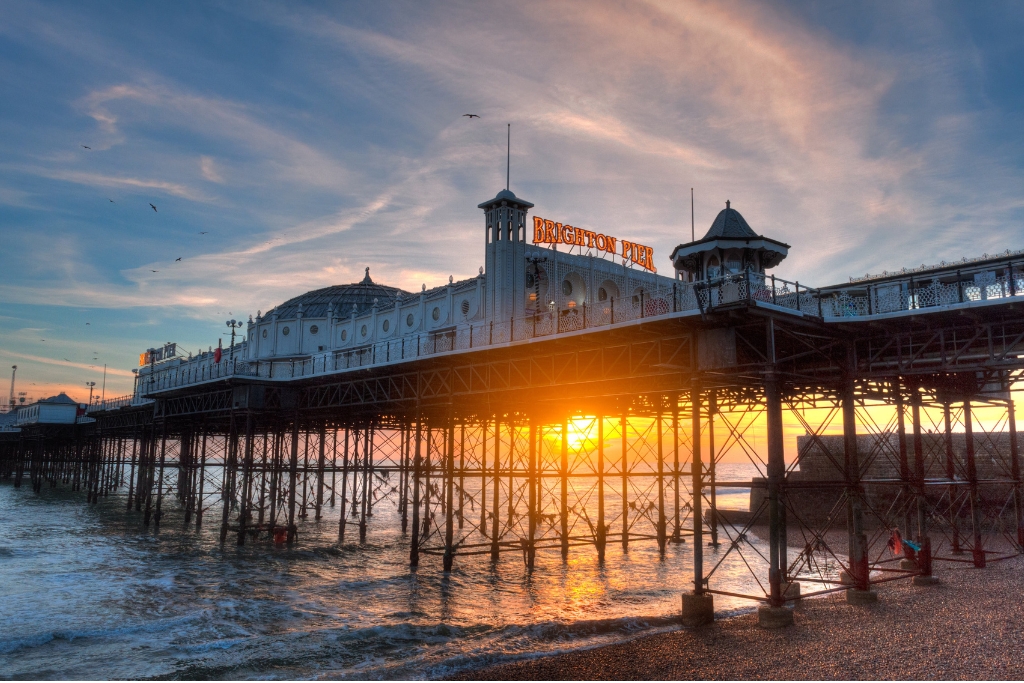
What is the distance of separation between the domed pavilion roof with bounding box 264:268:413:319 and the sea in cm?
1965

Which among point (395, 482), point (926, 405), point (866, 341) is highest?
point (866, 341)

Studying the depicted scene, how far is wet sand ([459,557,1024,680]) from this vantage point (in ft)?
48.9

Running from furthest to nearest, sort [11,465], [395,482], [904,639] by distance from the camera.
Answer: [395,482] < [11,465] < [904,639]

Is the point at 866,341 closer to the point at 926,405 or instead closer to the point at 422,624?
the point at 926,405

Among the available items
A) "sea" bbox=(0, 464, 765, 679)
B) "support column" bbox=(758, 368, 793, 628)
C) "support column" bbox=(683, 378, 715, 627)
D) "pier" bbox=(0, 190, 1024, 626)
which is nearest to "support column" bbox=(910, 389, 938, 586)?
"pier" bbox=(0, 190, 1024, 626)

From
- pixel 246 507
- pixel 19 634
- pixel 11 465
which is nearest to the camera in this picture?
pixel 19 634

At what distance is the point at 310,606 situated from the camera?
25.2 meters

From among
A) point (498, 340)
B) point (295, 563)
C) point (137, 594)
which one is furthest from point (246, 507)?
point (498, 340)

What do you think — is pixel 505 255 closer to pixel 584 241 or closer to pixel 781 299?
pixel 584 241

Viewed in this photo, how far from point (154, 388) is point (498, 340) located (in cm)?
3129

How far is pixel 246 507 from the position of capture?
1577 inches

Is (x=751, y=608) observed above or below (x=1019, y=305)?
below

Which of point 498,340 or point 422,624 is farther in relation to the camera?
point 498,340

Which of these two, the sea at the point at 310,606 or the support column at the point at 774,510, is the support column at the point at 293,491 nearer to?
the sea at the point at 310,606
